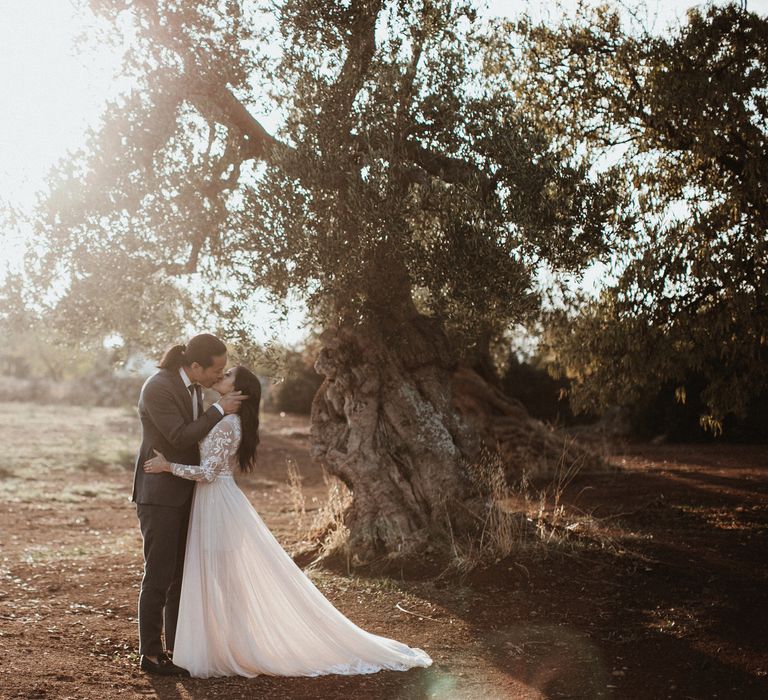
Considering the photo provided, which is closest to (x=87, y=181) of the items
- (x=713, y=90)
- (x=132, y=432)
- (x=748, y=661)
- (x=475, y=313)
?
(x=475, y=313)

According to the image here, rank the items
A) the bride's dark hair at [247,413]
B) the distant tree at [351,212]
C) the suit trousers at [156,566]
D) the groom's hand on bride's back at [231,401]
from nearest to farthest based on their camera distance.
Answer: the suit trousers at [156,566] < the groom's hand on bride's back at [231,401] < the bride's dark hair at [247,413] < the distant tree at [351,212]

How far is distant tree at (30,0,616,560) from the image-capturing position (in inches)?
346

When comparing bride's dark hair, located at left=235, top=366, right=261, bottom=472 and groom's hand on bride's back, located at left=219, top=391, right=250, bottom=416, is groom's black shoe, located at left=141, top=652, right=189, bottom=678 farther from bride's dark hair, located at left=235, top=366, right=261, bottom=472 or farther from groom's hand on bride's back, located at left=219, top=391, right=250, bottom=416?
groom's hand on bride's back, located at left=219, top=391, right=250, bottom=416

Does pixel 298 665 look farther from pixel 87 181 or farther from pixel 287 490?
pixel 287 490

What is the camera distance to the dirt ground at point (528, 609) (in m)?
6.27

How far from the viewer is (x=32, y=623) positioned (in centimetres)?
779

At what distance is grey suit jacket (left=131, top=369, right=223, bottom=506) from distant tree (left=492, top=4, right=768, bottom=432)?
17.9 ft

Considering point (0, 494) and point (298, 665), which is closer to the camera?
point (298, 665)

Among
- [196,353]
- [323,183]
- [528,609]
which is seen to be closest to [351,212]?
[323,183]

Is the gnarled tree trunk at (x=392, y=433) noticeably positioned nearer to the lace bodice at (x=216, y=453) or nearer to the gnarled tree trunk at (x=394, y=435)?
the gnarled tree trunk at (x=394, y=435)

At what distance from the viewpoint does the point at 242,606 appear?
6.52 metres

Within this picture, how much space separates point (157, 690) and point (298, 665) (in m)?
1.07

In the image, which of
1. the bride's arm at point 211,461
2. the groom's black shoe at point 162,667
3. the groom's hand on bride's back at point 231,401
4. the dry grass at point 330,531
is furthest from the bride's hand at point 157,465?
the dry grass at point 330,531

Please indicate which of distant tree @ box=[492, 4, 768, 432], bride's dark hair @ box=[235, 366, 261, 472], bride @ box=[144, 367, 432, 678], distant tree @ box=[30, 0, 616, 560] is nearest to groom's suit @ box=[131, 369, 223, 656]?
bride @ box=[144, 367, 432, 678]
